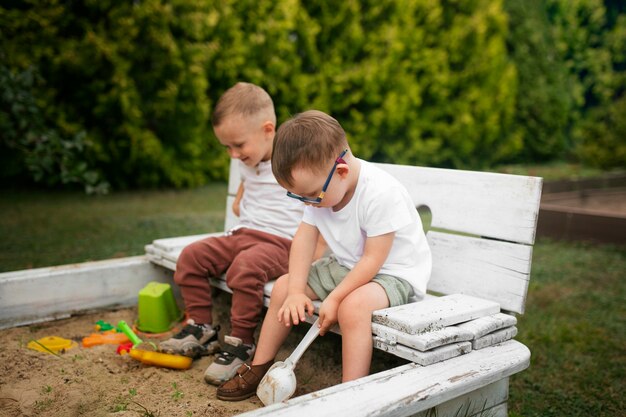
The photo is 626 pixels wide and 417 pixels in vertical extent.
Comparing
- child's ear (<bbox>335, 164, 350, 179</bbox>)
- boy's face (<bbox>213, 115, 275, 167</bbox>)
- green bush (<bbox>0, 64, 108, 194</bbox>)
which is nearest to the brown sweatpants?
boy's face (<bbox>213, 115, 275, 167</bbox>)

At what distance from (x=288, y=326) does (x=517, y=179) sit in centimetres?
92

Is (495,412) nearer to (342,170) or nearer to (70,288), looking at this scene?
(342,170)

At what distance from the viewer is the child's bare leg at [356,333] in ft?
5.69

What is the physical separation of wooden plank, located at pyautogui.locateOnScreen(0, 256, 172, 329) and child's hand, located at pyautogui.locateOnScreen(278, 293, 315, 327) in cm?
109

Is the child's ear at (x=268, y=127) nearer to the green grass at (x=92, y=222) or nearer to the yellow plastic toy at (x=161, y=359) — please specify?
the yellow plastic toy at (x=161, y=359)

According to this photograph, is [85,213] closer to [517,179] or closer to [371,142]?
[371,142]

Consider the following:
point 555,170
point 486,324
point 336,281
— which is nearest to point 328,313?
point 336,281

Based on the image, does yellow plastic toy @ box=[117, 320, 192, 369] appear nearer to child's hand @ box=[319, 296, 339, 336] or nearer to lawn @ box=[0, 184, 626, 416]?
child's hand @ box=[319, 296, 339, 336]

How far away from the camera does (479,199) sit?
2.15 meters

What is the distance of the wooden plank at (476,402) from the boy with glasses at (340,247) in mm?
250

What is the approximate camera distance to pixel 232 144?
8.30 ft

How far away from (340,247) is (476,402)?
669mm

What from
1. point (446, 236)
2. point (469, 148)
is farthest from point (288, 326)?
point (469, 148)

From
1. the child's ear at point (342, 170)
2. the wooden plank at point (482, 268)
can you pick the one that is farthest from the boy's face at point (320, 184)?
the wooden plank at point (482, 268)
